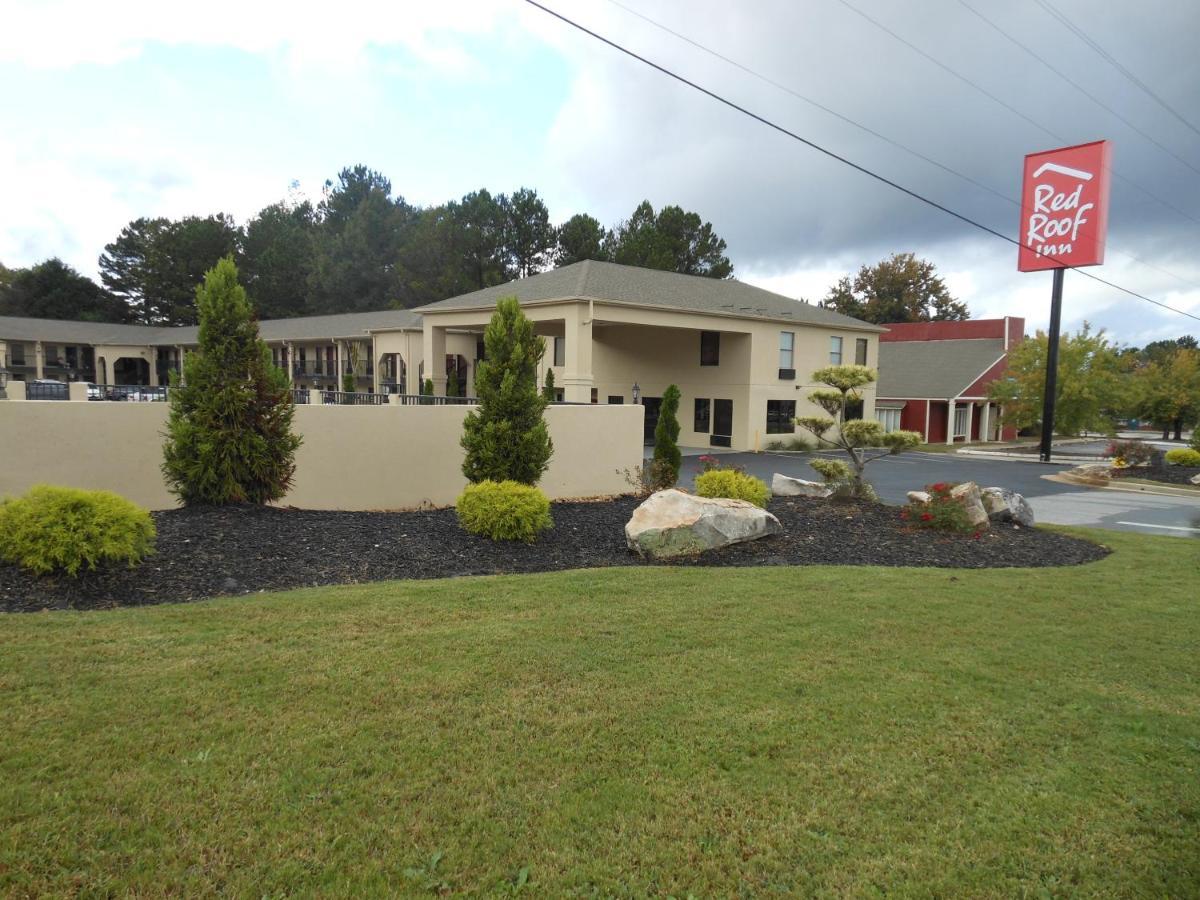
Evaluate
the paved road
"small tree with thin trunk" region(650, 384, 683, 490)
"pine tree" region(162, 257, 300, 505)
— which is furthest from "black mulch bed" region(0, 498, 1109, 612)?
the paved road

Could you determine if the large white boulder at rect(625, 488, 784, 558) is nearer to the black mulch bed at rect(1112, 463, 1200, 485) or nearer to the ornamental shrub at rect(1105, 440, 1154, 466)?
the black mulch bed at rect(1112, 463, 1200, 485)

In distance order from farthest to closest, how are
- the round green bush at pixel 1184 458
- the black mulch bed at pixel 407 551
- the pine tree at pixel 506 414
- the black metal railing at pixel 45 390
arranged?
1. the round green bush at pixel 1184 458
2. the black metal railing at pixel 45 390
3. the pine tree at pixel 506 414
4. the black mulch bed at pixel 407 551

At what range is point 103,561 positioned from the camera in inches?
255

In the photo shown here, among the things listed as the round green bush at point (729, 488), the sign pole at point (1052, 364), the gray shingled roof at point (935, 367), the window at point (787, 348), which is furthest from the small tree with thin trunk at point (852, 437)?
the gray shingled roof at point (935, 367)

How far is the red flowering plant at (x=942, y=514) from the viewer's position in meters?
10.5

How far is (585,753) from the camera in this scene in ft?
12.5

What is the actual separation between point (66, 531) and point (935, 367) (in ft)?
150

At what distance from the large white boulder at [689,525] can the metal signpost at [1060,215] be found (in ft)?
80.8

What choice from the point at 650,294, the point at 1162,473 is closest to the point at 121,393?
the point at 650,294

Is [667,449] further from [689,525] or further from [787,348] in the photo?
A: [787,348]

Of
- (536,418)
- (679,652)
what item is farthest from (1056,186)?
(679,652)

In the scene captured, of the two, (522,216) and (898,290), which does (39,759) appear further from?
(898,290)

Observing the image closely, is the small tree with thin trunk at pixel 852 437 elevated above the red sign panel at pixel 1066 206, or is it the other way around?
the red sign panel at pixel 1066 206

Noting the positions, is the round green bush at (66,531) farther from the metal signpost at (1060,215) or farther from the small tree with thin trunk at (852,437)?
the metal signpost at (1060,215)
